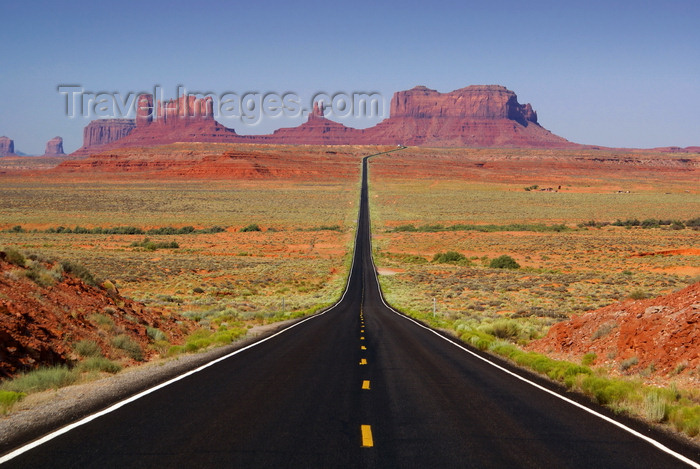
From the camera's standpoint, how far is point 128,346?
46.2 feet

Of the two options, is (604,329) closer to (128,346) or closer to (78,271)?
(128,346)

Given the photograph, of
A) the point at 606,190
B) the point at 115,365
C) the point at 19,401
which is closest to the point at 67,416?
the point at 19,401

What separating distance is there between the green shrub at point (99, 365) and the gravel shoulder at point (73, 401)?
280 mm

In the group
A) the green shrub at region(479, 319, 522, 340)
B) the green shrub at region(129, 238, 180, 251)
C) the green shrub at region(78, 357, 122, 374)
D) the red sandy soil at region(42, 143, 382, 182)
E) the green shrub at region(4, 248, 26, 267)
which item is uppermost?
the red sandy soil at region(42, 143, 382, 182)

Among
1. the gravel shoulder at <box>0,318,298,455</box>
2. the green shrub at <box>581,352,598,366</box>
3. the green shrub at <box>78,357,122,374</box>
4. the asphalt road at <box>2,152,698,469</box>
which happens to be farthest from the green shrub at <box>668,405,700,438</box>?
the green shrub at <box>78,357,122,374</box>

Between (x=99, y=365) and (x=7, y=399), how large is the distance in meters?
3.77

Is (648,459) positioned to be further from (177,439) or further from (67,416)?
(67,416)

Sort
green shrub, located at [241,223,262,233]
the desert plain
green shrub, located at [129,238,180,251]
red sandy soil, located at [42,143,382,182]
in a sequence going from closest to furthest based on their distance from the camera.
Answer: the desert plain → green shrub, located at [129,238,180,251] → green shrub, located at [241,223,262,233] → red sandy soil, located at [42,143,382,182]

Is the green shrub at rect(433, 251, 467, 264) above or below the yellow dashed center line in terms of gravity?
below

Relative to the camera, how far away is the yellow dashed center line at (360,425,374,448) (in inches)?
254

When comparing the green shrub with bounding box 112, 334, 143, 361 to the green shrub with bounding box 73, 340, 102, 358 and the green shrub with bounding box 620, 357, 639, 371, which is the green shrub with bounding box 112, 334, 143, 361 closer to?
the green shrub with bounding box 73, 340, 102, 358

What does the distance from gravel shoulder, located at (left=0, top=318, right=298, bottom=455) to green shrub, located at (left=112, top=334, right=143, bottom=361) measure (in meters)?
1.64

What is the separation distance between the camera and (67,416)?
7.44 meters

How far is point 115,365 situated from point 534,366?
9.23m
